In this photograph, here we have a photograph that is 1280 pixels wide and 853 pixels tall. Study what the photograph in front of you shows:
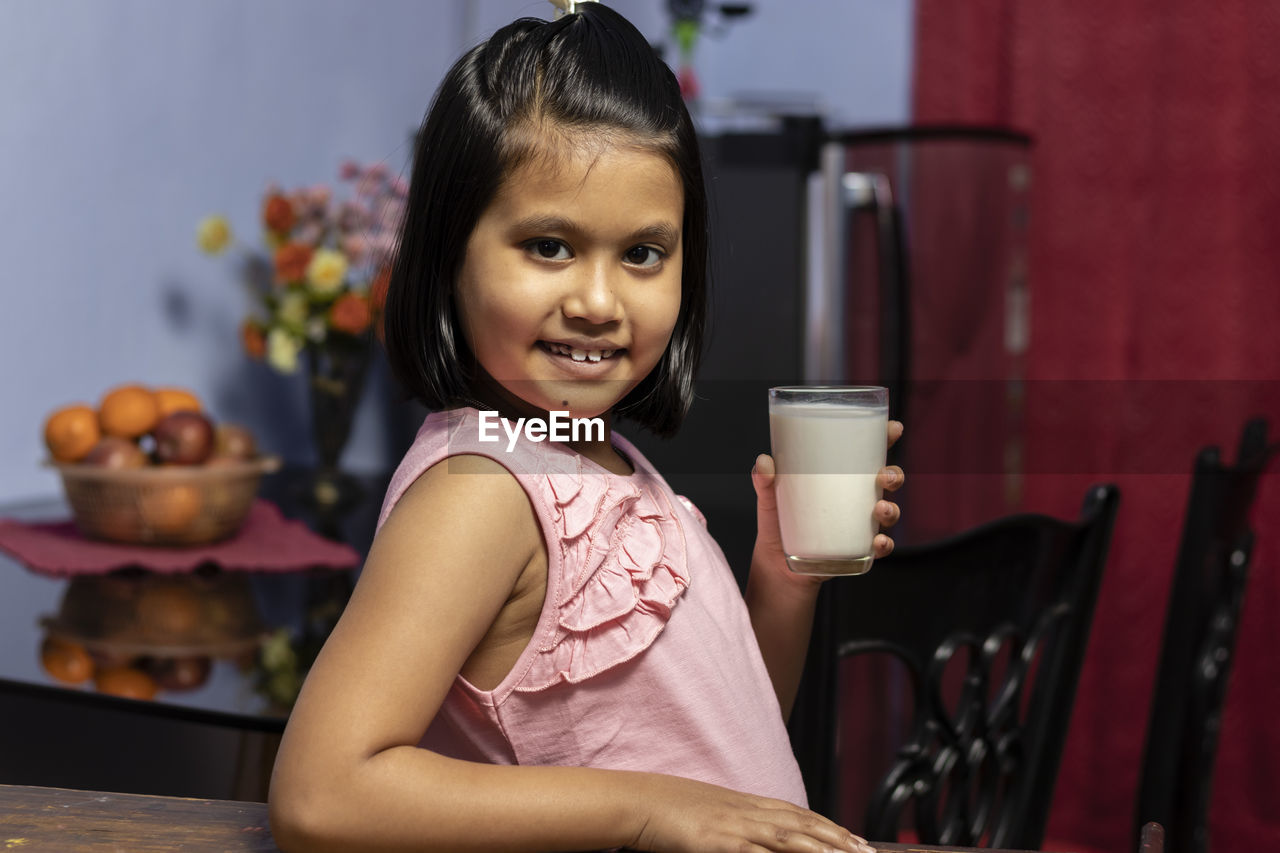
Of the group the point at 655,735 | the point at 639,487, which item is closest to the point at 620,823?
the point at 655,735

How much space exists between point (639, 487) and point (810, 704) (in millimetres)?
268

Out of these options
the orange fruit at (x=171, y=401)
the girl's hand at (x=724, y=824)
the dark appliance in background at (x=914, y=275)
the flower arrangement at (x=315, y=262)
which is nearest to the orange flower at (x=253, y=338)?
the flower arrangement at (x=315, y=262)

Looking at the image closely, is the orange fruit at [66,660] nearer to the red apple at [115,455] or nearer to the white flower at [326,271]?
the red apple at [115,455]

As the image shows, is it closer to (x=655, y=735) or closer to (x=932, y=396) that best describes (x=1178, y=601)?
(x=655, y=735)

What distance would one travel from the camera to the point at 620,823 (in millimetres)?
602

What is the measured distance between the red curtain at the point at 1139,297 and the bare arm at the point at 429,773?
7.14ft

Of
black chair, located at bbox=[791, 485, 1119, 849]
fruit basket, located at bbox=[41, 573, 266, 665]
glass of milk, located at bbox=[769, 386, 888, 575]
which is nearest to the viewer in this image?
glass of milk, located at bbox=[769, 386, 888, 575]

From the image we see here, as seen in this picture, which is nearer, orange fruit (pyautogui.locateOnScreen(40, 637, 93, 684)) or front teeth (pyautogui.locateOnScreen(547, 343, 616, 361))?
front teeth (pyautogui.locateOnScreen(547, 343, 616, 361))

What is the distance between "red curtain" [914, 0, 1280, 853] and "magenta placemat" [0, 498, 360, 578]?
1.67 metres

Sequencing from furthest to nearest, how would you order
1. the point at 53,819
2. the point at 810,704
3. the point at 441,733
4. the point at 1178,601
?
1. the point at 1178,601
2. the point at 810,704
3. the point at 441,733
4. the point at 53,819

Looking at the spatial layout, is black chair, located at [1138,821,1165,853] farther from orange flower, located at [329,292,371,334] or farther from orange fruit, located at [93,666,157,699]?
orange flower, located at [329,292,371,334]

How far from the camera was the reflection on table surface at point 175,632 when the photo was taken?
102 cm

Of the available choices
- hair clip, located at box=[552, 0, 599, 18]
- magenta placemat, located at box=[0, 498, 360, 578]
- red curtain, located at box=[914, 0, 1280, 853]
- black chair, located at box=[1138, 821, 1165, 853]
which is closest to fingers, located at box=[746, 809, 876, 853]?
black chair, located at box=[1138, 821, 1165, 853]

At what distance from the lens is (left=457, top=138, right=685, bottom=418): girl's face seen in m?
0.67
